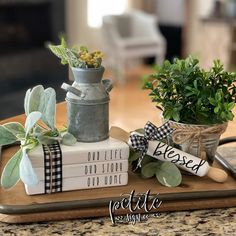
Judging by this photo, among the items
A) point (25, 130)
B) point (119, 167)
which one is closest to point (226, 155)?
point (119, 167)

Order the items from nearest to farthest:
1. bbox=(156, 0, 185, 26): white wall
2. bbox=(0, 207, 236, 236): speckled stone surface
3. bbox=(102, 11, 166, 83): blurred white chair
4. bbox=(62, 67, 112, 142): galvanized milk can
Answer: bbox=(0, 207, 236, 236): speckled stone surface, bbox=(62, 67, 112, 142): galvanized milk can, bbox=(102, 11, 166, 83): blurred white chair, bbox=(156, 0, 185, 26): white wall

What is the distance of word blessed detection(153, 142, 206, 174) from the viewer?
3.26 feet

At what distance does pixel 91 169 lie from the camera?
0.94 metres

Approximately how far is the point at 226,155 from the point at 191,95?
29cm

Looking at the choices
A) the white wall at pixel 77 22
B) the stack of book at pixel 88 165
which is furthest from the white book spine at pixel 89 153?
the white wall at pixel 77 22

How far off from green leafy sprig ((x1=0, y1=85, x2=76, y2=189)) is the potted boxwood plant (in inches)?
8.3

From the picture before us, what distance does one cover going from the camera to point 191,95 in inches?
38.6

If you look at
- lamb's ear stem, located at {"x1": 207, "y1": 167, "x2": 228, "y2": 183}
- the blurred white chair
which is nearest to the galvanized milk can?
lamb's ear stem, located at {"x1": 207, "y1": 167, "x2": 228, "y2": 183}

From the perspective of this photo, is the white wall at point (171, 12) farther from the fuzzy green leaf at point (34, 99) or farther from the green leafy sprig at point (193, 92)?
the fuzzy green leaf at point (34, 99)

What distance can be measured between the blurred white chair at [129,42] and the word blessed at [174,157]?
4.44m

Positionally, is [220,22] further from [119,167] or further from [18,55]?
[119,167]

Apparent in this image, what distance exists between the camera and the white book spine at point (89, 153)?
91 centimetres

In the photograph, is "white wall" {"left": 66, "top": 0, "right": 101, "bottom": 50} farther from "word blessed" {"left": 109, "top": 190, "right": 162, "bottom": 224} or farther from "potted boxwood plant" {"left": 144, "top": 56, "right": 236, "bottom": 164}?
"word blessed" {"left": 109, "top": 190, "right": 162, "bottom": 224}

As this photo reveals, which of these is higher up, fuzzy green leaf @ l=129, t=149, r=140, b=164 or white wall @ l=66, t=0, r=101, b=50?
fuzzy green leaf @ l=129, t=149, r=140, b=164
